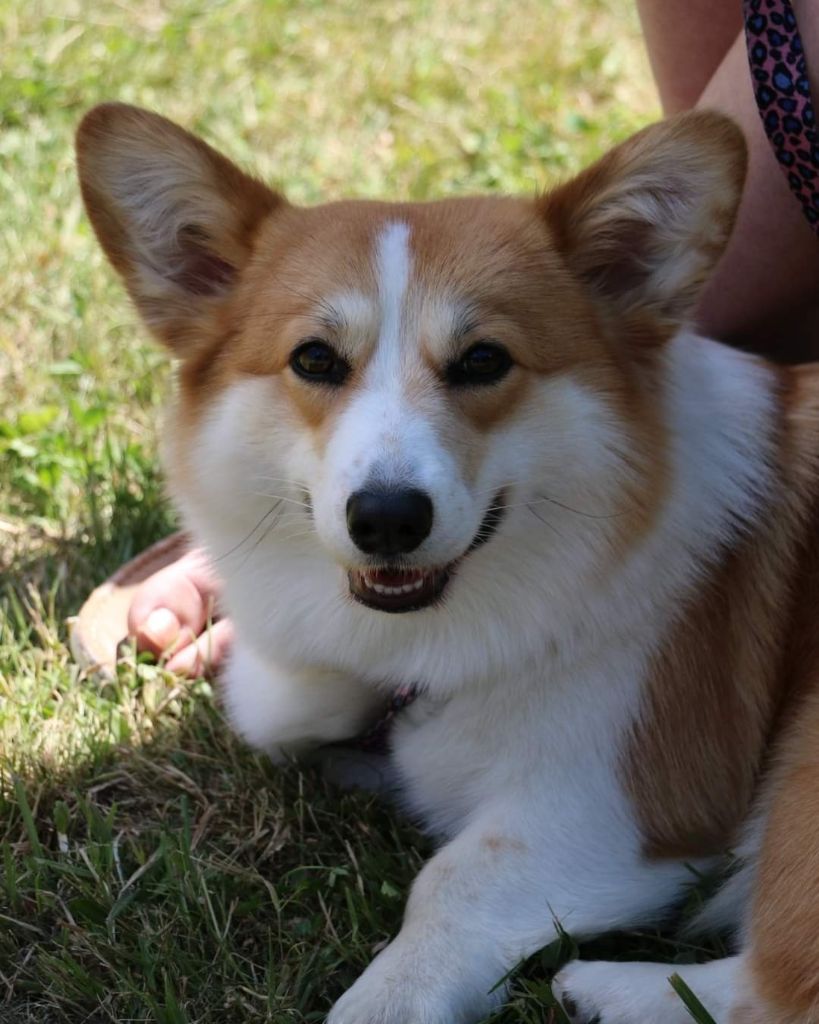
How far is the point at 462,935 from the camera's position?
2.12 meters

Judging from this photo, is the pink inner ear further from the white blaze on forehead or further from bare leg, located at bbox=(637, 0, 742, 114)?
bare leg, located at bbox=(637, 0, 742, 114)

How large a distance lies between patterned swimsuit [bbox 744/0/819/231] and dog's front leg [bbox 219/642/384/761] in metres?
1.44

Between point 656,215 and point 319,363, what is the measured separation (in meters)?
0.67

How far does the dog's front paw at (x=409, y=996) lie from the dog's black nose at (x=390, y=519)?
684mm

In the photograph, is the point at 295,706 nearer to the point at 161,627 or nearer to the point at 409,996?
the point at 161,627

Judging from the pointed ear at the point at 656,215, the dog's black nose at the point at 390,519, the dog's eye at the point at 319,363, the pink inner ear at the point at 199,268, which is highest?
the pointed ear at the point at 656,215

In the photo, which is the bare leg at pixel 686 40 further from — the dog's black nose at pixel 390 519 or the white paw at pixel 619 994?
the white paw at pixel 619 994

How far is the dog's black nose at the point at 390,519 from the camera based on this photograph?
1.99 m

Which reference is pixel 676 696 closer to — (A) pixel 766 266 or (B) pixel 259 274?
(B) pixel 259 274

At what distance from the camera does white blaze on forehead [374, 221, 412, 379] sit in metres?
2.18

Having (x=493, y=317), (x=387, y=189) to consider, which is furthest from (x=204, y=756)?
(x=387, y=189)

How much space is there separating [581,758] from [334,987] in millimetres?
585

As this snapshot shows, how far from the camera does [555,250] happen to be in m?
2.36

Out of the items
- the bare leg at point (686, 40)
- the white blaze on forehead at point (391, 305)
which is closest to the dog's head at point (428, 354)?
the white blaze on forehead at point (391, 305)
